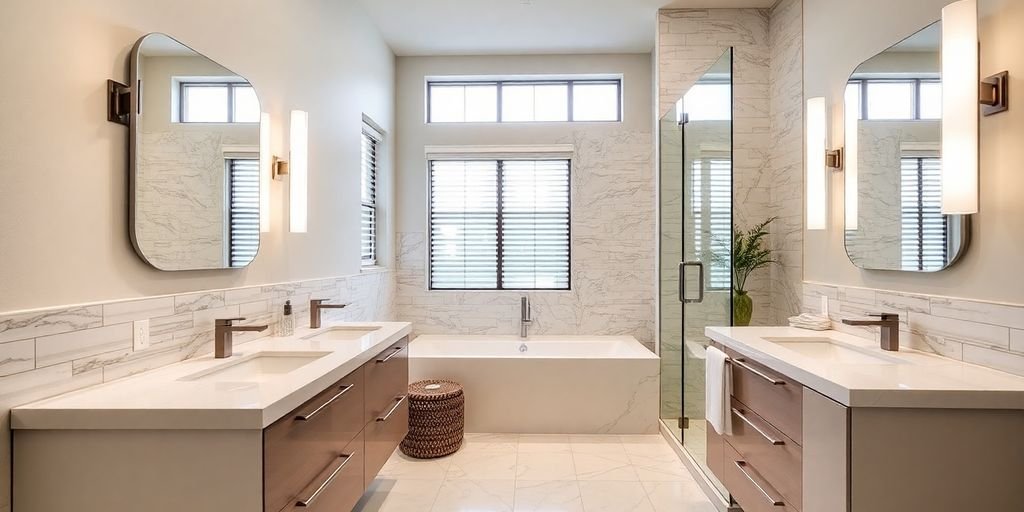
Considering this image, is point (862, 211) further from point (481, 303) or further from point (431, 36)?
point (431, 36)

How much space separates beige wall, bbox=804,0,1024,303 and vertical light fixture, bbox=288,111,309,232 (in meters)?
2.74

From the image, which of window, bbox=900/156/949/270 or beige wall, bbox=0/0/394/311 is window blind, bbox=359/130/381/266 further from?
window, bbox=900/156/949/270

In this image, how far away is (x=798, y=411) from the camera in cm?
164

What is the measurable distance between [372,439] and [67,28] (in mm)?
1735

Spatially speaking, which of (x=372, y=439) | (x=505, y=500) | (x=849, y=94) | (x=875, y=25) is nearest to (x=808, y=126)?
(x=849, y=94)

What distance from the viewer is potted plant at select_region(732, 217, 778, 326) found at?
335 centimetres

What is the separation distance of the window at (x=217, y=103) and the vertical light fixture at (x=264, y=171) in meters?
0.08

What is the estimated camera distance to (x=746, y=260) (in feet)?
11.1

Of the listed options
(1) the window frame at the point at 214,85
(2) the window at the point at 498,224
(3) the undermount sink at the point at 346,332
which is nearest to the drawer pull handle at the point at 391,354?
(3) the undermount sink at the point at 346,332

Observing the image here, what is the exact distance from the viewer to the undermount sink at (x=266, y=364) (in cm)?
183

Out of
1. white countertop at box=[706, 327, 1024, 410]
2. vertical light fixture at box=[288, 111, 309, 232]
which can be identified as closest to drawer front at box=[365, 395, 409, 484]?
vertical light fixture at box=[288, 111, 309, 232]

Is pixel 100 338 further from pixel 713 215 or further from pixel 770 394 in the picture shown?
pixel 713 215

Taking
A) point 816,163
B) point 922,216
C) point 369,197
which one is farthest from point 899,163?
point 369,197

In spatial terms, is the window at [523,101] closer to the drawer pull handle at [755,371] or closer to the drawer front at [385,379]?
the drawer front at [385,379]
